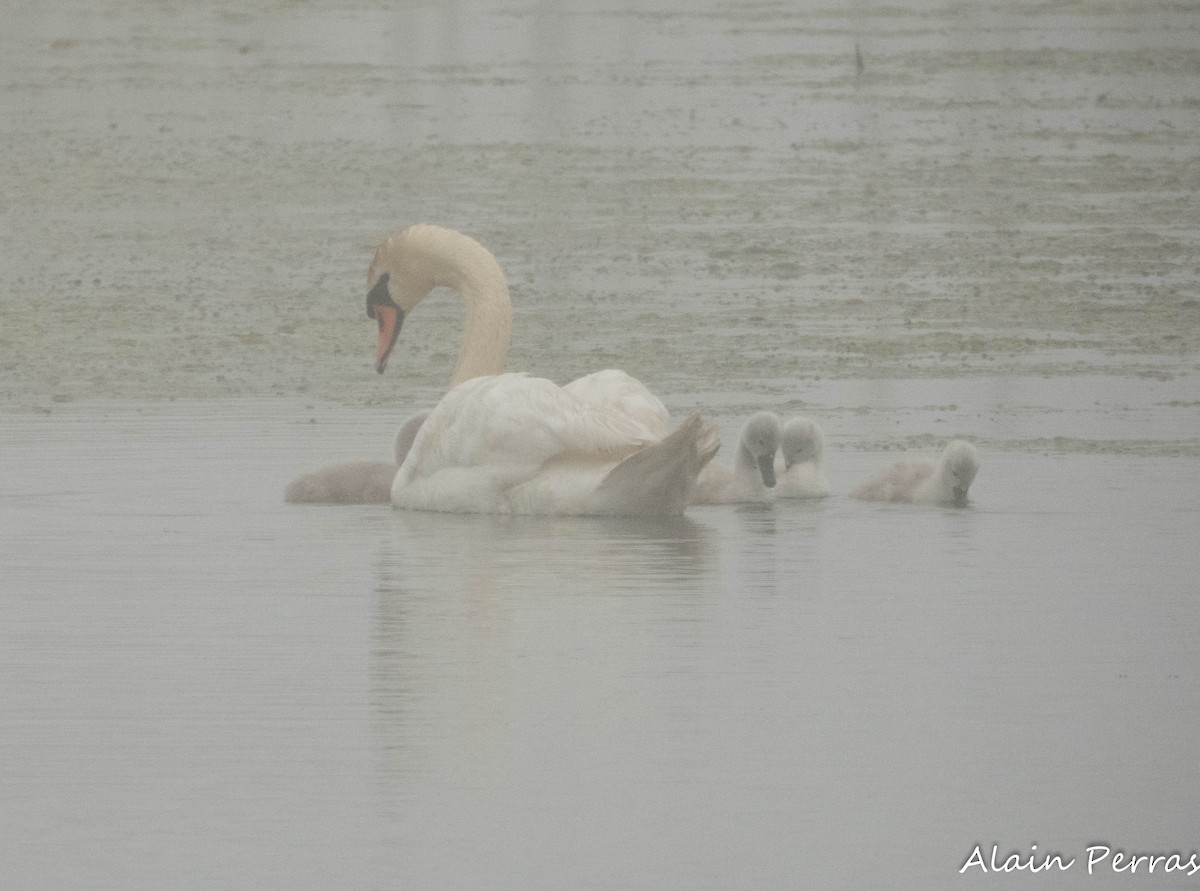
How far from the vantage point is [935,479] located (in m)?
10.5

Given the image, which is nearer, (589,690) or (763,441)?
(589,690)

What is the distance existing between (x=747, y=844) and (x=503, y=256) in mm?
13645

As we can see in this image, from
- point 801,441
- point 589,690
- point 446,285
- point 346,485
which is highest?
point 446,285

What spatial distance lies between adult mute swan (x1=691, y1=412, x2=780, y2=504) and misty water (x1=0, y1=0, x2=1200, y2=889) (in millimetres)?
110

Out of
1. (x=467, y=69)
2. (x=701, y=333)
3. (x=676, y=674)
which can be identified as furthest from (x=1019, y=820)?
(x=467, y=69)

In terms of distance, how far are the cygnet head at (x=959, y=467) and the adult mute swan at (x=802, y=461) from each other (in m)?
0.56

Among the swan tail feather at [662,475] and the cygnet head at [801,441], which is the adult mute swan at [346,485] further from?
the cygnet head at [801,441]

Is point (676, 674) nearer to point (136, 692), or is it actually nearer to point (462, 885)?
point (136, 692)

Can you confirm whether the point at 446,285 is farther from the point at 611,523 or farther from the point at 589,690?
the point at 589,690

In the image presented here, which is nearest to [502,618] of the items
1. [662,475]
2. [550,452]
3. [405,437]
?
[662,475]

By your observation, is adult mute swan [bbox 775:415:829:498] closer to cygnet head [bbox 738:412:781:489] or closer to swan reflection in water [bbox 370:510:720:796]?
cygnet head [bbox 738:412:781:489]

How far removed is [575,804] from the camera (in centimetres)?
582

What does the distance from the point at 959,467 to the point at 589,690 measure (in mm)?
3794
